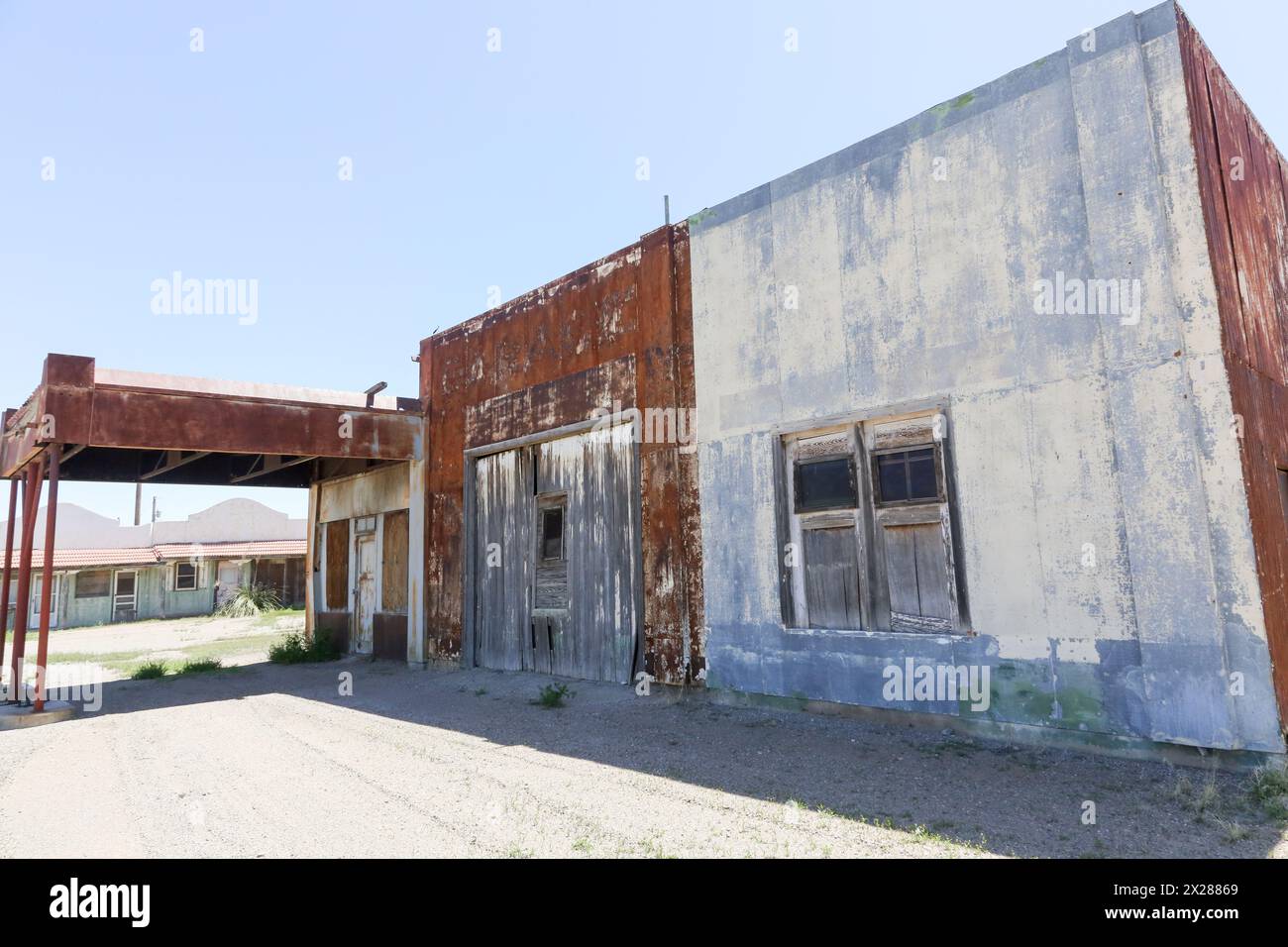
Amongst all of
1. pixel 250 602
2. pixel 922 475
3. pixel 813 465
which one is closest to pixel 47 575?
pixel 813 465

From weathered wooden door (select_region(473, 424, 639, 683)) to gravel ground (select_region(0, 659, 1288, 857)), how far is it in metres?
1.34

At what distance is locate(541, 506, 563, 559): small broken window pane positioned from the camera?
33.1 ft

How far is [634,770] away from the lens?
5.71 metres

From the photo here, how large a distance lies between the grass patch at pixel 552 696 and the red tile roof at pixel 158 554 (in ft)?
83.4

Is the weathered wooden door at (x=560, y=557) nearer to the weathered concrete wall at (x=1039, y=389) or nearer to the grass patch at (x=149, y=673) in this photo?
the weathered concrete wall at (x=1039, y=389)

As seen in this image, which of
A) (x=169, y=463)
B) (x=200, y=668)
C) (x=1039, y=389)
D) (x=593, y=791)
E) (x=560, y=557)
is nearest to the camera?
(x=593, y=791)

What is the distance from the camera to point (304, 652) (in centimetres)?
1391

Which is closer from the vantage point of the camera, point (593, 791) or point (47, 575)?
point (593, 791)

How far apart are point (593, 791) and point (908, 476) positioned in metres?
3.83

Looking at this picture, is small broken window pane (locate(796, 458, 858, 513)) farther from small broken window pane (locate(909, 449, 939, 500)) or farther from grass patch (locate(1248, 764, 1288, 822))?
grass patch (locate(1248, 764, 1288, 822))

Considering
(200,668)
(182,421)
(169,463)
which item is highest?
(182,421)

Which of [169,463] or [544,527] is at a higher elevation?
[169,463]

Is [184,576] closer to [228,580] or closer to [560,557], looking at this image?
[228,580]
